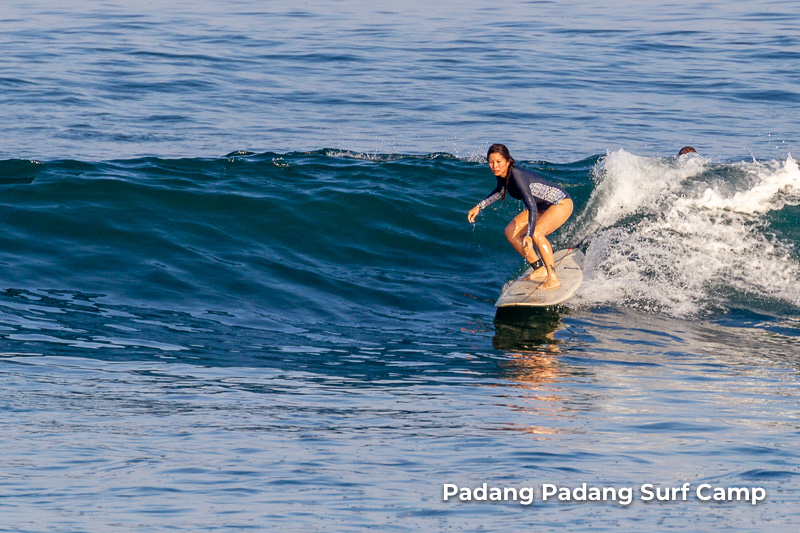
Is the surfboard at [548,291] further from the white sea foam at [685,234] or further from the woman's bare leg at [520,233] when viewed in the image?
the white sea foam at [685,234]

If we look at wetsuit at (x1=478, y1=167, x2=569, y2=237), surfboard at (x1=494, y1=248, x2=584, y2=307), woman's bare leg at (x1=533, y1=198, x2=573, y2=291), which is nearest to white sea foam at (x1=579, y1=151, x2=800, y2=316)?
surfboard at (x1=494, y1=248, x2=584, y2=307)

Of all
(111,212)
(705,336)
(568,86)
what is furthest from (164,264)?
(568,86)

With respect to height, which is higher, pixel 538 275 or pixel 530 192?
pixel 530 192

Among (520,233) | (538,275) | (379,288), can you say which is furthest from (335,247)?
(538,275)

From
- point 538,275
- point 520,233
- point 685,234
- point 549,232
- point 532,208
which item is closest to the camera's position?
point 532,208

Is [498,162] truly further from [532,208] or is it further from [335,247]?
[335,247]

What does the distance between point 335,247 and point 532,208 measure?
3873 mm

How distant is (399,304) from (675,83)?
15681 millimetres

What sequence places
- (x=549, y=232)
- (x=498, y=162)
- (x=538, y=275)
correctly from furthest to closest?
(x=538, y=275), (x=549, y=232), (x=498, y=162)

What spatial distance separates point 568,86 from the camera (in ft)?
82.6

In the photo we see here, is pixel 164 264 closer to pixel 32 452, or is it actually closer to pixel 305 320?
pixel 305 320

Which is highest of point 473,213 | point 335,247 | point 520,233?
point 473,213

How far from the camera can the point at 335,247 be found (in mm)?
14836

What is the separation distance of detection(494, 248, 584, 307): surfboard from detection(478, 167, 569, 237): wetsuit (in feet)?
2.20
